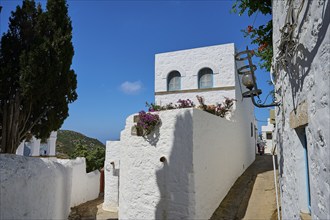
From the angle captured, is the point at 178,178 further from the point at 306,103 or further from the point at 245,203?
the point at 306,103

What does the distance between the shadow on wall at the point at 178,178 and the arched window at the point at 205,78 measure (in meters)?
6.71

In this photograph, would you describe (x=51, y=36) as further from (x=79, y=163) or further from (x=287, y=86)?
(x=287, y=86)

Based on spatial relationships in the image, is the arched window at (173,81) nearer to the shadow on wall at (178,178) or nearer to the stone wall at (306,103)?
the shadow on wall at (178,178)

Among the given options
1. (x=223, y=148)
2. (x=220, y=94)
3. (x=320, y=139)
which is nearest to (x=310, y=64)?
(x=320, y=139)

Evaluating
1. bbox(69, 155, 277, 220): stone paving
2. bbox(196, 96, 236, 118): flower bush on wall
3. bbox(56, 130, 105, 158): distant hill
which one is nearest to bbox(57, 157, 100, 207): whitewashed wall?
bbox(69, 155, 277, 220): stone paving

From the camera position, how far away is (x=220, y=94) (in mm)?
12672

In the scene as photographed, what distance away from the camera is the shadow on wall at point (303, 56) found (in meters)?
2.12

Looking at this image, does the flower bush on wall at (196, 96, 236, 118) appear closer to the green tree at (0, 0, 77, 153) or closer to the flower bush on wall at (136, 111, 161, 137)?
the flower bush on wall at (136, 111, 161, 137)

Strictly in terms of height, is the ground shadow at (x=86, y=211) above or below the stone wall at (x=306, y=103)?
below

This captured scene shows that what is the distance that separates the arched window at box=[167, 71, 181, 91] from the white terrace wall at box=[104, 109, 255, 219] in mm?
5775

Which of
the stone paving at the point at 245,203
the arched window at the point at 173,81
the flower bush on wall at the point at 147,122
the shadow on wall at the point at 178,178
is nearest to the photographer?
the shadow on wall at the point at 178,178

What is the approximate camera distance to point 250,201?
27.0 feet

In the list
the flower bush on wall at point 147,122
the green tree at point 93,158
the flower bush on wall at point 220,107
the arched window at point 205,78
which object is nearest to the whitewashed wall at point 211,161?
the flower bush on wall at point 220,107

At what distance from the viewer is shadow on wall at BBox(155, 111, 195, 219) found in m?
6.39
